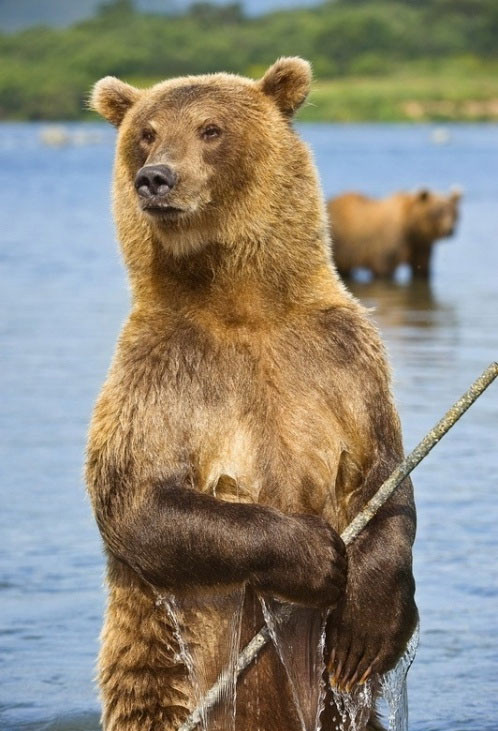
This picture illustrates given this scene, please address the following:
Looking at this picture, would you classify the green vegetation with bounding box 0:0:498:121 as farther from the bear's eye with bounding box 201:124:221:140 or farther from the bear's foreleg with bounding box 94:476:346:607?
the bear's foreleg with bounding box 94:476:346:607

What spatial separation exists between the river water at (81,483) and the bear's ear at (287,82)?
2.38 m

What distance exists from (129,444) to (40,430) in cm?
576

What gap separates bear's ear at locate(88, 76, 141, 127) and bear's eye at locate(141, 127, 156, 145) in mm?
308

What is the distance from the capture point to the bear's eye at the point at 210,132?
4.98 meters

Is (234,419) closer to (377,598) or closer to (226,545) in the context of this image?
(226,545)

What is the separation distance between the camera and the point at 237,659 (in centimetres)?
479

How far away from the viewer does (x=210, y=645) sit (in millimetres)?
4840

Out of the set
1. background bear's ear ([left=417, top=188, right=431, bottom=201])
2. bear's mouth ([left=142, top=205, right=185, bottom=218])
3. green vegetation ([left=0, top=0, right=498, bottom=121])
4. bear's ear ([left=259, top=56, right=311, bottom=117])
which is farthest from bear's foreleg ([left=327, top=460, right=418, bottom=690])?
green vegetation ([left=0, top=0, right=498, bottom=121])

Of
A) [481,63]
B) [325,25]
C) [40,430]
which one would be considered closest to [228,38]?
[325,25]

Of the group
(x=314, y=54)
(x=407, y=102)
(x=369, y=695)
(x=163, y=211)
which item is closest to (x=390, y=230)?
(x=369, y=695)

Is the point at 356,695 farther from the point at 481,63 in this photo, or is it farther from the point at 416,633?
the point at 481,63

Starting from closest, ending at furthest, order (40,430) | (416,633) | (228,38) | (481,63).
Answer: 1. (416,633)
2. (40,430)
3. (481,63)
4. (228,38)

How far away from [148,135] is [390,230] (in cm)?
1658

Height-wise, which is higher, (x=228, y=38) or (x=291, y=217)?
(x=291, y=217)
